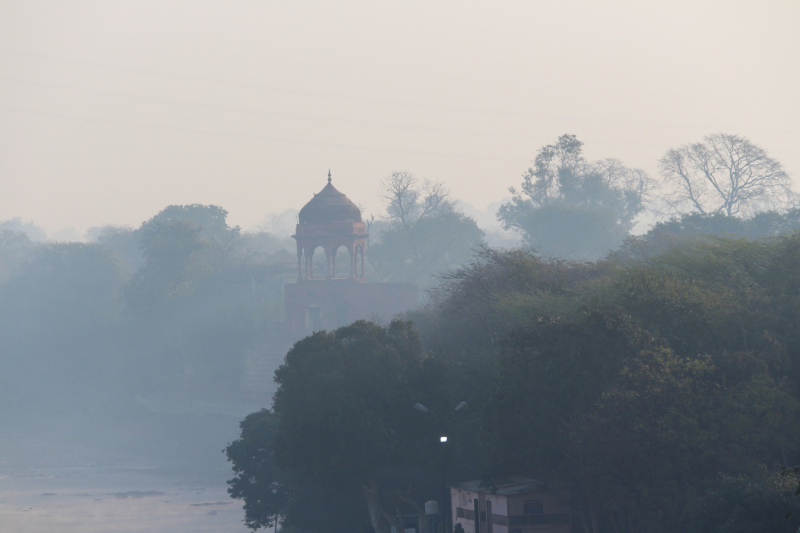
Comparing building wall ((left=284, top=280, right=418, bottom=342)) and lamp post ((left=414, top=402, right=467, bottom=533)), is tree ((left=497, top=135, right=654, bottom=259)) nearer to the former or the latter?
building wall ((left=284, top=280, right=418, bottom=342))

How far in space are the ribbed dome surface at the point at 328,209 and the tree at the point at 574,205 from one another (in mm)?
13687

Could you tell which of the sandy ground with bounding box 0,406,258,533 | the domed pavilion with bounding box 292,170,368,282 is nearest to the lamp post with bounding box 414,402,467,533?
the sandy ground with bounding box 0,406,258,533

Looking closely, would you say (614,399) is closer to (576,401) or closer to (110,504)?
(576,401)

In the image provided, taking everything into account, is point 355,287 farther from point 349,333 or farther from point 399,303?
point 349,333

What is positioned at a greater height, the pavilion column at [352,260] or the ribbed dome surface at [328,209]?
the ribbed dome surface at [328,209]

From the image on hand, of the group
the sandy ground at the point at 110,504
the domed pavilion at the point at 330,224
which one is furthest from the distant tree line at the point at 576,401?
the domed pavilion at the point at 330,224

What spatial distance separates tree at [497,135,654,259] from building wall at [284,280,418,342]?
11319mm

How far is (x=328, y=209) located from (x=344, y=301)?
4712mm

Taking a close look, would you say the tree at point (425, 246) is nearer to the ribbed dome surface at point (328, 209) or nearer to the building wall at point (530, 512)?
the ribbed dome surface at point (328, 209)

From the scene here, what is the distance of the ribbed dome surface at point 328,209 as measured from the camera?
143 feet

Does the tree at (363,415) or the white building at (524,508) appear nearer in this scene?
the white building at (524,508)

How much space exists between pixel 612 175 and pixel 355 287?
98.0 feet

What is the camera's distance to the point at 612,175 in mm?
66750

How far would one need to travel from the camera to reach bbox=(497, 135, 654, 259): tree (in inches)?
2132
